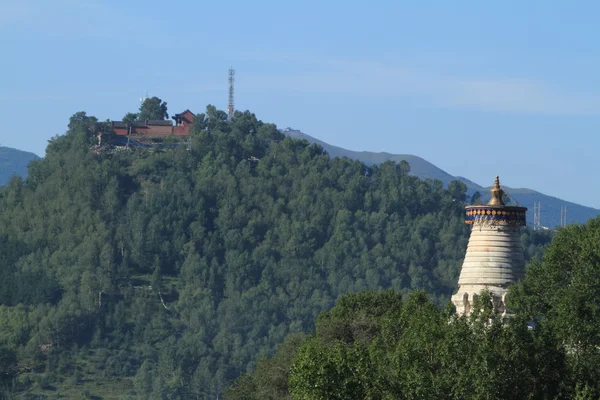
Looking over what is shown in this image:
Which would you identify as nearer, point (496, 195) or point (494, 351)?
point (494, 351)

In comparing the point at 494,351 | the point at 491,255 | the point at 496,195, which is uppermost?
the point at 496,195

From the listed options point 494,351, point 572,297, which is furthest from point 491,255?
point 494,351

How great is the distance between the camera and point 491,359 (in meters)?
49.5

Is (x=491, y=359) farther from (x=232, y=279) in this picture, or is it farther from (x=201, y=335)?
(x=232, y=279)

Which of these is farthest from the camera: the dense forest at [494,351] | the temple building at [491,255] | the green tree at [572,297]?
the temple building at [491,255]

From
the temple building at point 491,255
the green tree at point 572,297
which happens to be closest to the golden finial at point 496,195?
the temple building at point 491,255

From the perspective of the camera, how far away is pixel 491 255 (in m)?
57.1

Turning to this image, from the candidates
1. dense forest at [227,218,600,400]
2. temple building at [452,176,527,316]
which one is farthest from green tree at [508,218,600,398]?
temple building at [452,176,527,316]

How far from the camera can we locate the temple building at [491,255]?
2238 inches

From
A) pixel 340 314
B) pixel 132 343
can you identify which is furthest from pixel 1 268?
pixel 340 314

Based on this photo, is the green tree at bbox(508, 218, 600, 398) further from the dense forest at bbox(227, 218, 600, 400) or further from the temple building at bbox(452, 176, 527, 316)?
the temple building at bbox(452, 176, 527, 316)

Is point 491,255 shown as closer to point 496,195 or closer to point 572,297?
point 496,195

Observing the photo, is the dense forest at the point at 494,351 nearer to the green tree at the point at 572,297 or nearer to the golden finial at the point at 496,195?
the green tree at the point at 572,297

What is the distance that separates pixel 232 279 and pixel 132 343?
2040cm
